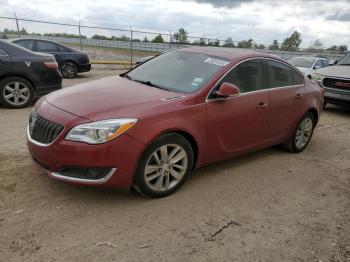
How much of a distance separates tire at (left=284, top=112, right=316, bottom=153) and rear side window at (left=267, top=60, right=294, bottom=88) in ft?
2.41

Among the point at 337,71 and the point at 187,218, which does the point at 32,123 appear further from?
the point at 337,71

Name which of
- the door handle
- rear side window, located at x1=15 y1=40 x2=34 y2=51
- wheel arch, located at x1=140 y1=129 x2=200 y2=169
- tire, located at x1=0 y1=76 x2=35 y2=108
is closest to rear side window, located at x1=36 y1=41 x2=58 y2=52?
rear side window, located at x1=15 y1=40 x2=34 y2=51

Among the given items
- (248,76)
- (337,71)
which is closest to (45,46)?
(337,71)

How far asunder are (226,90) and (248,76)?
0.83 metres

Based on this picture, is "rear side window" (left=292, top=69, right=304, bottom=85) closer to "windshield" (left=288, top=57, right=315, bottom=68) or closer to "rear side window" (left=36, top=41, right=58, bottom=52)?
"rear side window" (left=36, top=41, right=58, bottom=52)

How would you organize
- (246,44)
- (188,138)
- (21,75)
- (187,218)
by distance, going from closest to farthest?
(187,218)
(188,138)
(21,75)
(246,44)


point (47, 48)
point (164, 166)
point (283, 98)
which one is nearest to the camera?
point (164, 166)

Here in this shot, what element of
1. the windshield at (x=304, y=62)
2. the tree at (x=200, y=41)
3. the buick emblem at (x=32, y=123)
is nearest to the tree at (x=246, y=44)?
the tree at (x=200, y=41)

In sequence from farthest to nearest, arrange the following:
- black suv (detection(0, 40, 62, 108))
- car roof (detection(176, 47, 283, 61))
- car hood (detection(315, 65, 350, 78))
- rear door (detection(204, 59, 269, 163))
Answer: car hood (detection(315, 65, 350, 78)), black suv (detection(0, 40, 62, 108)), car roof (detection(176, 47, 283, 61)), rear door (detection(204, 59, 269, 163))

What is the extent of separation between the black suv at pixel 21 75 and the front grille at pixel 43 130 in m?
4.32

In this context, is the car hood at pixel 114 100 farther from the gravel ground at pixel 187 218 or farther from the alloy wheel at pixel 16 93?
the alloy wheel at pixel 16 93

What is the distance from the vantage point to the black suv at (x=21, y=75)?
795 centimetres

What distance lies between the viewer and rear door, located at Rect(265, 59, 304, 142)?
5.43m

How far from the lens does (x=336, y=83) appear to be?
10.0 metres
